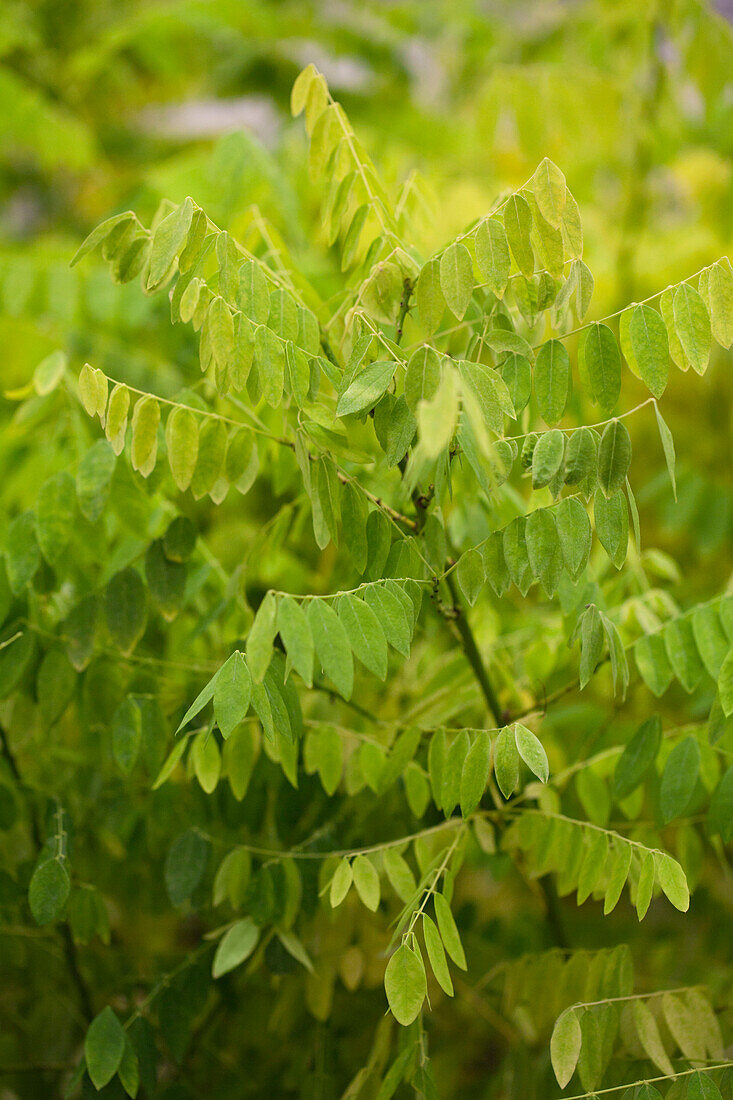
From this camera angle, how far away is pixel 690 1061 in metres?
0.76

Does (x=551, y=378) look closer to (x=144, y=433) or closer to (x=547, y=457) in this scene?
(x=547, y=457)

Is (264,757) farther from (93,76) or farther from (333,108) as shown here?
(93,76)

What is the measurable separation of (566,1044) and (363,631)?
0.38 meters

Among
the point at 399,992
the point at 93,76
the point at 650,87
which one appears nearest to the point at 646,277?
the point at 650,87

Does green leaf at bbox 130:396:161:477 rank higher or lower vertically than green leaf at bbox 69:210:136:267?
lower

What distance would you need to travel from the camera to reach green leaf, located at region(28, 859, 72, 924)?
74 cm

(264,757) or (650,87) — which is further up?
(650,87)

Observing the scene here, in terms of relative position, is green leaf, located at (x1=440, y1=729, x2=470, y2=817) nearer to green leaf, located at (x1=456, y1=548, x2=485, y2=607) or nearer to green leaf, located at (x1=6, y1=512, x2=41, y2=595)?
green leaf, located at (x1=456, y1=548, x2=485, y2=607)

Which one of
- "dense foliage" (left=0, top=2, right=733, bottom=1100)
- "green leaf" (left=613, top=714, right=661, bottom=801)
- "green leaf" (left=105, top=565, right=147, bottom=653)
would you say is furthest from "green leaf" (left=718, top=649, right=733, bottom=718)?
"green leaf" (left=105, top=565, right=147, bottom=653)

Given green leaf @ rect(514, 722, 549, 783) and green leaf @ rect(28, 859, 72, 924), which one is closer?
green leaf @ rect(514, 722, 549, 783)

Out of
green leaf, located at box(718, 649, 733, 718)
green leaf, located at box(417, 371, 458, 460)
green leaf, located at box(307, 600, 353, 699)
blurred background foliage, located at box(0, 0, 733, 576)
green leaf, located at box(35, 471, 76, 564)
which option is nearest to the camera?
green leaf, located at box(417, 371, 458, 460)

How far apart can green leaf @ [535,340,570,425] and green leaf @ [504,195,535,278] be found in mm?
68

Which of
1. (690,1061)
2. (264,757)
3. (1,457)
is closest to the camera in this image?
(690,1061)

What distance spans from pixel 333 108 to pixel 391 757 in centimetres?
59
